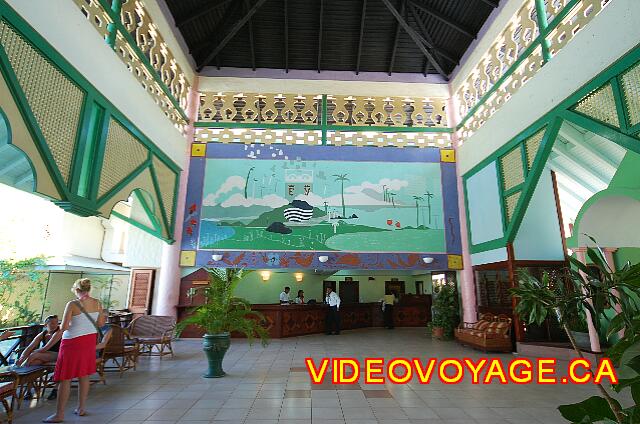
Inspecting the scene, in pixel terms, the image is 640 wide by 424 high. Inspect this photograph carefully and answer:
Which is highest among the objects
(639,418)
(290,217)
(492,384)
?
(290,217)

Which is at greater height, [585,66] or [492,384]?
[585,66]

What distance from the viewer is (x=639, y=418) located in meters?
1.70

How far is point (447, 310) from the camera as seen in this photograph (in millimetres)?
10156

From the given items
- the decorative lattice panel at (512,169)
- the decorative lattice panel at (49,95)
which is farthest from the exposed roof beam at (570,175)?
the decorative lattice panel at (49,95)

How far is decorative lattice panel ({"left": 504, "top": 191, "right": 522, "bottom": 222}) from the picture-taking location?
8.28m

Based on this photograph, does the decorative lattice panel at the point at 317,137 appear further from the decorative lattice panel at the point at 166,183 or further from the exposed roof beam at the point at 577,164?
the exposed roof beam at the point at 577,164

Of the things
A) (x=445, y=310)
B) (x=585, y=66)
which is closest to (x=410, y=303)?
(x=445, y=310)

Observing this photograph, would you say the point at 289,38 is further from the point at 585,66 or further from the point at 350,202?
the point at 585,66

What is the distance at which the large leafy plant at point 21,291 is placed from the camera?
31.4 ft

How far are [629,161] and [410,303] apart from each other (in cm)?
879

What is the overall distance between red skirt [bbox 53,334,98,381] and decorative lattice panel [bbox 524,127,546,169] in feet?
27.5

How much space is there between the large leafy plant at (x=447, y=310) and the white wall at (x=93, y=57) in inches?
342

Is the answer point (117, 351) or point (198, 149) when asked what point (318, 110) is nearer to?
point (198, 149)

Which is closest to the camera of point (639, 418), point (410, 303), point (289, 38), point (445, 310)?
point (639, 418)
